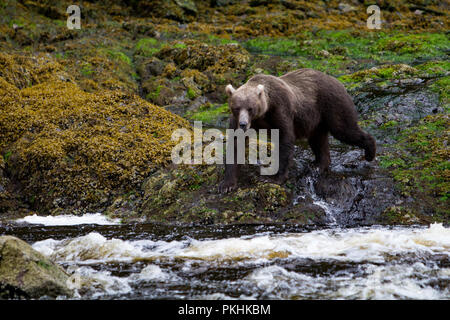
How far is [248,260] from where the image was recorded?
538cm

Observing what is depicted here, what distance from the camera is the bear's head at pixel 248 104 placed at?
729cm

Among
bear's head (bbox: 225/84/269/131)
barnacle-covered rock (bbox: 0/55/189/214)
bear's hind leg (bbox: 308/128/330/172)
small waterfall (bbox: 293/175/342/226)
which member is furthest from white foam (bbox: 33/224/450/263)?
bear's hind leg (bbox: 308/128/330/172)

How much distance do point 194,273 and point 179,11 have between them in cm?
1841

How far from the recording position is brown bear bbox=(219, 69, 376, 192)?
7.54 m

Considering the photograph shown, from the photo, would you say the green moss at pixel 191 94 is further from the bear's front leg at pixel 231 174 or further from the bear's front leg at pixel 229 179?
the bear's front leg at pixel 229 179

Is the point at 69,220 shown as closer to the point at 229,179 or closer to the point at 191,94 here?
the point at 229,179

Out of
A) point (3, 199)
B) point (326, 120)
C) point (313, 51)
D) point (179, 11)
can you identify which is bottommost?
point (3, 199)

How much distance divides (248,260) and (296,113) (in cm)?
367

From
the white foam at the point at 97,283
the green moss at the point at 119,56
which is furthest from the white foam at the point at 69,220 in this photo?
the green moss at the point at 119,56

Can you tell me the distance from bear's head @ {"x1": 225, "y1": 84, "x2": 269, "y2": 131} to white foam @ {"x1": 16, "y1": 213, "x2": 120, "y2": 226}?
2683mm

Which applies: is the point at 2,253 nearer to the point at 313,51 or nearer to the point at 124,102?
the point at 124,102

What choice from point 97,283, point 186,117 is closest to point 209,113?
point 186,117

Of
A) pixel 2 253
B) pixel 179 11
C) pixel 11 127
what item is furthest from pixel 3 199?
pixel 179 11

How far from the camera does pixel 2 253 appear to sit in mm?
4488
